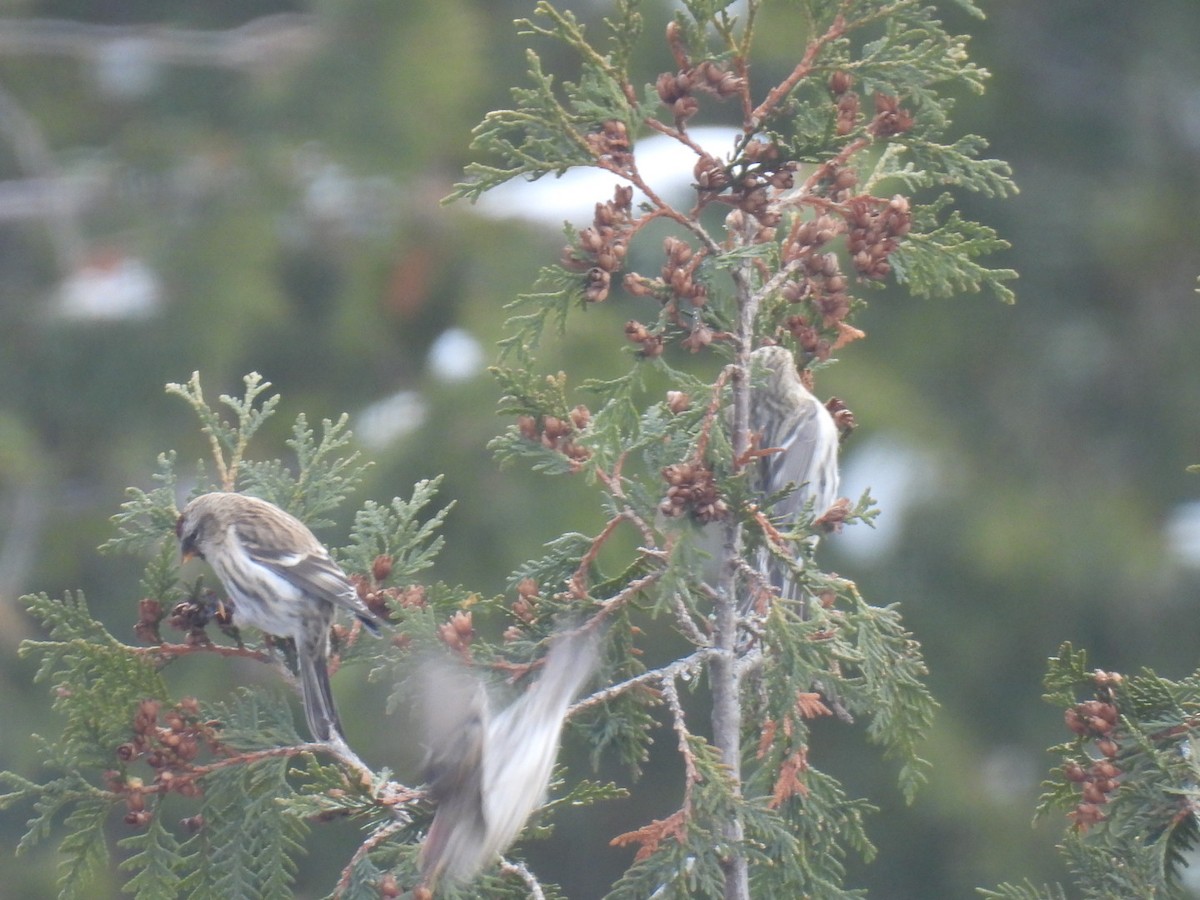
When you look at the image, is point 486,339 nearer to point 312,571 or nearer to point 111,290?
point 111,290

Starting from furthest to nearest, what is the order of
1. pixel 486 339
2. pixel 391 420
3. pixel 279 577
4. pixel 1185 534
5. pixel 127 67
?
pixel 1185 534 → pixel 127 67 → pixel 391 420 → pixel 486 339 → pixel 279 577

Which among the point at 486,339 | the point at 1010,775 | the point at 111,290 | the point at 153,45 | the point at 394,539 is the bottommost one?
the point at 1010,775

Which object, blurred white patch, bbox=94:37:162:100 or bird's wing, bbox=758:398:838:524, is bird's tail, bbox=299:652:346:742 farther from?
blurred white patch, bbox=94:37:162:100

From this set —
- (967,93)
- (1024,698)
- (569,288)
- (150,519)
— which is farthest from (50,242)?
(569,288)

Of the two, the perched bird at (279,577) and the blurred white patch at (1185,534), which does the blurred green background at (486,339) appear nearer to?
the blurred white patch at (1185,534)

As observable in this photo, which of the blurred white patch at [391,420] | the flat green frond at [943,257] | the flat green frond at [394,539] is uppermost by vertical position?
the flat green frond at [943,257]

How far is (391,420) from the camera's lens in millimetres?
7562

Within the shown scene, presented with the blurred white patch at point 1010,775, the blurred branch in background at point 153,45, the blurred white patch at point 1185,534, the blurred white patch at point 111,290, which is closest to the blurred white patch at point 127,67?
the blurred branch in background at point 153,45

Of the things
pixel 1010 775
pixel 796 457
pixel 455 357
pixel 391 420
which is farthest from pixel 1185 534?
pixel 796 457

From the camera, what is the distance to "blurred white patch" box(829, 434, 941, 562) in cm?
896

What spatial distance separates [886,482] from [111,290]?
4.34m

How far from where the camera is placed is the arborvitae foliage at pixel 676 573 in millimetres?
2133

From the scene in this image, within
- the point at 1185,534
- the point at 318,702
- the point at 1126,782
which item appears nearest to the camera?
the point at 1126,782

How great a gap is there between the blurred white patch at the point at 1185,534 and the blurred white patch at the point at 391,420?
4726 mm
